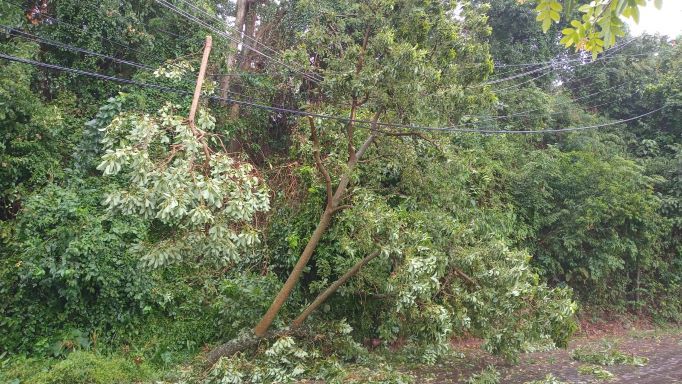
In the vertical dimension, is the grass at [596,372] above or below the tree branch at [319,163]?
below

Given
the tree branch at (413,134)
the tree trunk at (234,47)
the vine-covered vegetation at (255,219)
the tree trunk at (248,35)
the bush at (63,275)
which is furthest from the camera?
the tree trunk at (248,35)

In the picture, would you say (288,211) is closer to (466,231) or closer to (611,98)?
(466,231)


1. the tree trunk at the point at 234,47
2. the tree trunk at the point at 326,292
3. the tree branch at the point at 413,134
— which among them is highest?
the tree trunk at the point at 234,47

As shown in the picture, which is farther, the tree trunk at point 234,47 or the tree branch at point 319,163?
the tree trunk at point 234,47

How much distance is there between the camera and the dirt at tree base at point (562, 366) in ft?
26.2

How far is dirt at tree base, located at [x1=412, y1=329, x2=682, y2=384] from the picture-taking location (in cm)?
798

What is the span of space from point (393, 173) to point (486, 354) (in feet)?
13.8

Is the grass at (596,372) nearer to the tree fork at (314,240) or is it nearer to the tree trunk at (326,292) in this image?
the tree trunk at (326,292)

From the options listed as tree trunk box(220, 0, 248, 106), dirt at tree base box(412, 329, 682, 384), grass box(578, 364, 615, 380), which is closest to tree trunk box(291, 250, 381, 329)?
dirt at tree base box(412, 329, 682, 384)

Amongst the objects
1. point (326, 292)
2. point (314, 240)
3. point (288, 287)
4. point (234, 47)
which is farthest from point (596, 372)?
point (234, 47)

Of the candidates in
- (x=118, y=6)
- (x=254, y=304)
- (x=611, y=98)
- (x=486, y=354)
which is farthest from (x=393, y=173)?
(x=611, y=98)

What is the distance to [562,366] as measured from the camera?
9078mm

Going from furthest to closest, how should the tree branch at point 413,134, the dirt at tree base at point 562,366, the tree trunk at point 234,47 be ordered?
the tree trunk at point 234,47 → the dirt at tree base at point 562,366 → the tree branch at point 413,134

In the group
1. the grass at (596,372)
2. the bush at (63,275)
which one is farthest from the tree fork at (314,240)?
the grass at (596,372)
